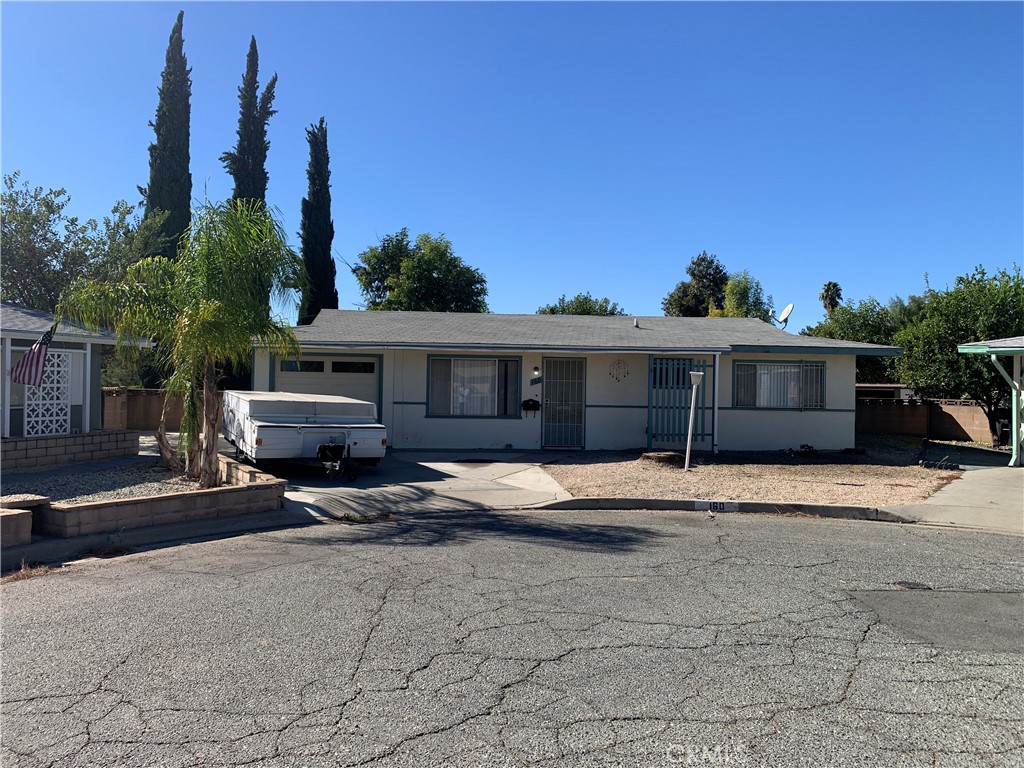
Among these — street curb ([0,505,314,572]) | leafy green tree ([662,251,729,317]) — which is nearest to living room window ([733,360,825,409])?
street curb ([0,505,314,572])

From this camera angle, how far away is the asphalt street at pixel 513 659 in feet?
11.8

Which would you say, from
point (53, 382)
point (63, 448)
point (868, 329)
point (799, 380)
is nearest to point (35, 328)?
point (53, 382)

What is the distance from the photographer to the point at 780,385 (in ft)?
58.3

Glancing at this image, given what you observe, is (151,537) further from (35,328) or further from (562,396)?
(562,396)

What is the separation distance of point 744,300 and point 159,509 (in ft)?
138

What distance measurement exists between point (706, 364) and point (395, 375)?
726cm

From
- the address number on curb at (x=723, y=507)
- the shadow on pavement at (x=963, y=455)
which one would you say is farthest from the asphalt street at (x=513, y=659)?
the shadow on pavement at (x=963, y=455)

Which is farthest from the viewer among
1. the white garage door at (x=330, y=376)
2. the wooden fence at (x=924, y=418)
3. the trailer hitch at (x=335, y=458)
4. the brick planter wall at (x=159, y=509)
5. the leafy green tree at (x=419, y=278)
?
the leafy green tree at (x=419, y=278)

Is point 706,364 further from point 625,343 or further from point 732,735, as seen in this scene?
point 732,735

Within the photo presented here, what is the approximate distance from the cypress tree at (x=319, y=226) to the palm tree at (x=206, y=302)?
21.2m

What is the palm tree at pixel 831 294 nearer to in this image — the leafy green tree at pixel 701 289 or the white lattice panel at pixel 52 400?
the leafy green tree at pixel 701 289

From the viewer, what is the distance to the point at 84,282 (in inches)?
412

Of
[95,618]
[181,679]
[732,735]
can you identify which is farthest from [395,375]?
[732,735]

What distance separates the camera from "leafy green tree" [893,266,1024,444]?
2077cm
